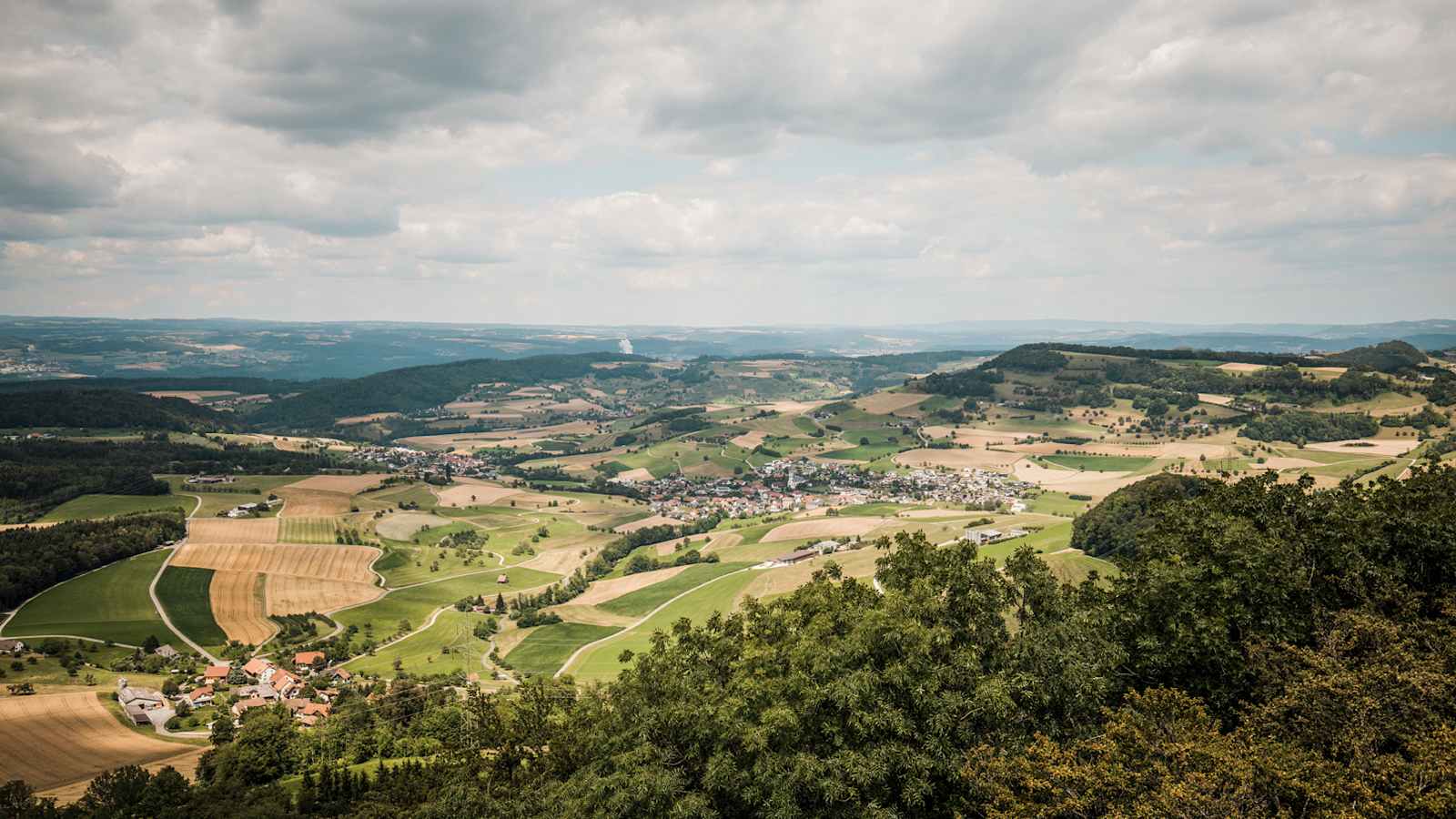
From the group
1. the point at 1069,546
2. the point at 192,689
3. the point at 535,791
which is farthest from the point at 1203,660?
the point at 192,689

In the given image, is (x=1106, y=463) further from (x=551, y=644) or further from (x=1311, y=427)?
(x=551, y=644)

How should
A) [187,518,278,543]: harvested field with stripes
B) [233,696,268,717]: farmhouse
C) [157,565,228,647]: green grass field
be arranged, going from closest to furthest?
1. [233,696,268,717]: farmhouse
2. [157,565,228,647]: green grass field
3. [187,518,278,543]: harvested field with stripes

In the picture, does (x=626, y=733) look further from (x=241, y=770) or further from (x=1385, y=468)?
(x=1385, y=468)

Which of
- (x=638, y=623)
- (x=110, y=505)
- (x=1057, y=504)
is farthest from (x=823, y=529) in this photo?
(x=110, y=505)

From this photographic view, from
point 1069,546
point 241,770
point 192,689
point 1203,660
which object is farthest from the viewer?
point 1069,546

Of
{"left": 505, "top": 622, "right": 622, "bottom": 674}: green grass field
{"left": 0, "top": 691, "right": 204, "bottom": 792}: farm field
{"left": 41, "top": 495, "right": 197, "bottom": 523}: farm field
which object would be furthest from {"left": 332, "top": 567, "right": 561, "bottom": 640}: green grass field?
{"left": 41, "top": 495, "right": 197, "bottom": 523}: farm field

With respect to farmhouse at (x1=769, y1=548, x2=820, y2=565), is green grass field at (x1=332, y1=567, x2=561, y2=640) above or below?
below

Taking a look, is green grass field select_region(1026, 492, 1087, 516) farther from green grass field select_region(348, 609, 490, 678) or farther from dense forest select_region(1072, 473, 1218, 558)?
green grass field select_region(348, 609, 490, 678)
